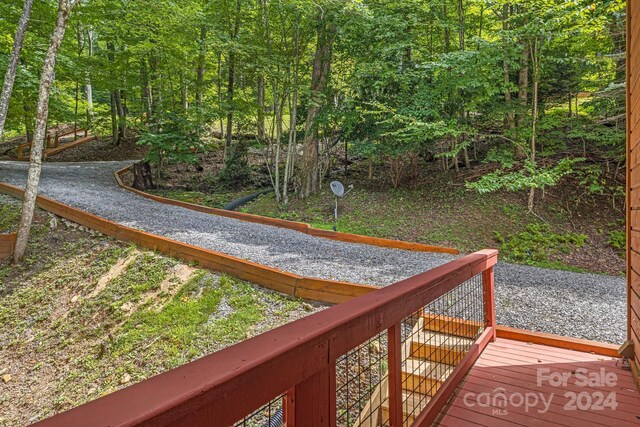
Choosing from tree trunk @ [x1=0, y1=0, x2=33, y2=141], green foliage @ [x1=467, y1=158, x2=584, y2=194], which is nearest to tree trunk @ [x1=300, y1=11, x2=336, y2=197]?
green foliage @ [x1=467, y1=158, x2=584, y2=194]

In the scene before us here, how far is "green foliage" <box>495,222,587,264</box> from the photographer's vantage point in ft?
20.5

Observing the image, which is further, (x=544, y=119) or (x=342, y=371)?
(x=544, y=119)

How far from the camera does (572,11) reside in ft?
19.7

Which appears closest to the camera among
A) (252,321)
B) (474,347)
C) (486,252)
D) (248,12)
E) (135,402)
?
(135,402)

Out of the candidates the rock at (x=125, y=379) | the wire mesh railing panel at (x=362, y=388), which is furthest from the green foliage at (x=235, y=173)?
the wire mesh railing panel at (x=362, y=388)

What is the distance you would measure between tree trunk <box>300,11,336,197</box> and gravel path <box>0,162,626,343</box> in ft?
9.44

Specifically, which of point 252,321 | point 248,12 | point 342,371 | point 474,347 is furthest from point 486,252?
point 248,12

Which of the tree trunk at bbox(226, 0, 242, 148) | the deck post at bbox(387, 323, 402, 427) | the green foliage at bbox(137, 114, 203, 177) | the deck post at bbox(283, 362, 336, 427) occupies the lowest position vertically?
the deck post at bbox(387, 323, 402, 427)

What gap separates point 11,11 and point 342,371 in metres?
11.5

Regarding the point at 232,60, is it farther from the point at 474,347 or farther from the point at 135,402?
the point at 135,402

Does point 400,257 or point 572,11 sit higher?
point 572,11

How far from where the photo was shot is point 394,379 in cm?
141

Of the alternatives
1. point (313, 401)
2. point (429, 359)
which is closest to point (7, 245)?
point (429, 359)

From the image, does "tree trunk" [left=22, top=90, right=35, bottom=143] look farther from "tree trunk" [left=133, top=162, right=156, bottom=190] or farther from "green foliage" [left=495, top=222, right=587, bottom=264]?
"green foliage" [left=495, top=222, right=587, bottom=264]
